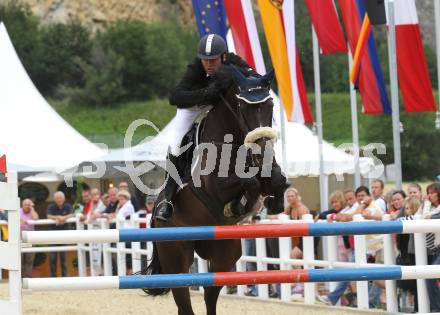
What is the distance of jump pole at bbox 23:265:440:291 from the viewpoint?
586 centimetres

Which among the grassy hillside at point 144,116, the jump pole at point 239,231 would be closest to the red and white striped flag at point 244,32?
the jump pole at point 239,231

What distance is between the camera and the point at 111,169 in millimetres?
21562

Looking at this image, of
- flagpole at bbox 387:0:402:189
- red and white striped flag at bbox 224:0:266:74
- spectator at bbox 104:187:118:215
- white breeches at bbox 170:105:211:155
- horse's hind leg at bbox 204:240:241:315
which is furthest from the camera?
spectator at bbox 104:187:118:215

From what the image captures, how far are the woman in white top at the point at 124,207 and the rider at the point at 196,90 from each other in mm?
8461

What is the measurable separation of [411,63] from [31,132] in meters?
10.5

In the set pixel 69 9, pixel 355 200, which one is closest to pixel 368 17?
pixel 355 200

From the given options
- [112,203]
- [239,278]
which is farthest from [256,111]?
[112,203]

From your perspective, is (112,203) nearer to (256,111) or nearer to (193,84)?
(193,84)

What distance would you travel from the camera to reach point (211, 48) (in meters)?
7.65

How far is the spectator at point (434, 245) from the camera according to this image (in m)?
9.80

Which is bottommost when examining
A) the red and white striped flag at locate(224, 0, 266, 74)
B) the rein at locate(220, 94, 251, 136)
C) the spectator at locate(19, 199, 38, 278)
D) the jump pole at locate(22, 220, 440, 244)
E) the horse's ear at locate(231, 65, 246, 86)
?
the spectator at locate(19, 199, 38, 278)

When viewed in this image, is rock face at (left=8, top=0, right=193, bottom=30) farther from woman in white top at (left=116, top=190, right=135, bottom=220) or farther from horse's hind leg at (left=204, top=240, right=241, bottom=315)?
horse's hind leg at (left=204, top=240, right=241, bottom=315)

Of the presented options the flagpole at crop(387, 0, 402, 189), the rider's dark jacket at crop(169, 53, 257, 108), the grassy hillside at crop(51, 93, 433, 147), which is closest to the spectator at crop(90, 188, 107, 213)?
the flagpole at crop(387, 0, 402, 189)

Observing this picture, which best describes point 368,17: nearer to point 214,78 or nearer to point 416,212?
point 416,212
